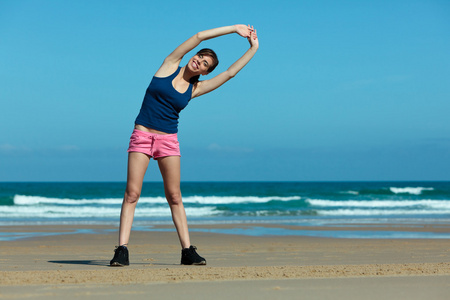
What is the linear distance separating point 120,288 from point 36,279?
30.2 inches

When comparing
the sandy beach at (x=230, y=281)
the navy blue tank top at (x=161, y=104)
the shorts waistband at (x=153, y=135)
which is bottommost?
the sandy beach at (x=230, y=281)

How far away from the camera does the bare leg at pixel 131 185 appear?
4.68 m

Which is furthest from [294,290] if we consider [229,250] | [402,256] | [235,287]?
[229,250]

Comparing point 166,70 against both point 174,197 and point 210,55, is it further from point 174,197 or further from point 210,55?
point 174,197

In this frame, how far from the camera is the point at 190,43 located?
15.1 ft

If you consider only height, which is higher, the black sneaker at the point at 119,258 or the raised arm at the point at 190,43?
the raised arm at the point at 190,43

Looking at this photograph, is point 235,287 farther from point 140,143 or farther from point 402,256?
point 402,256

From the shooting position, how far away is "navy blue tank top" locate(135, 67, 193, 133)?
4.60 metres

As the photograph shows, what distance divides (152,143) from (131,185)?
16.0 inches

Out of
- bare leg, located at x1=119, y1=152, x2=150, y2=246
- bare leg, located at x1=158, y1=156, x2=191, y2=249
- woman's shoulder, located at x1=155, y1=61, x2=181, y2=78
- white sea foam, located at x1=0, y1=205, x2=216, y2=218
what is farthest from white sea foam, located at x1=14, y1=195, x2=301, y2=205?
woman's shoulder, located at x1=155, y1=61, x2=181, y2=78

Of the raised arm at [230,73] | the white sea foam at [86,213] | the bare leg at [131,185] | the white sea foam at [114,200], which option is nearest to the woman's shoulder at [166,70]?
the raised arm at [230,73]

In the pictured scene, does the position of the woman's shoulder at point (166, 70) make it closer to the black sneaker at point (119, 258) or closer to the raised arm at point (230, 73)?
the raised arm at point (230, 73)

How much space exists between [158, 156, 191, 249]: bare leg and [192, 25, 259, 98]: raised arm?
24.6 inches

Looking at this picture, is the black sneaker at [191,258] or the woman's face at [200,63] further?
the black sneaker at [191,258]
